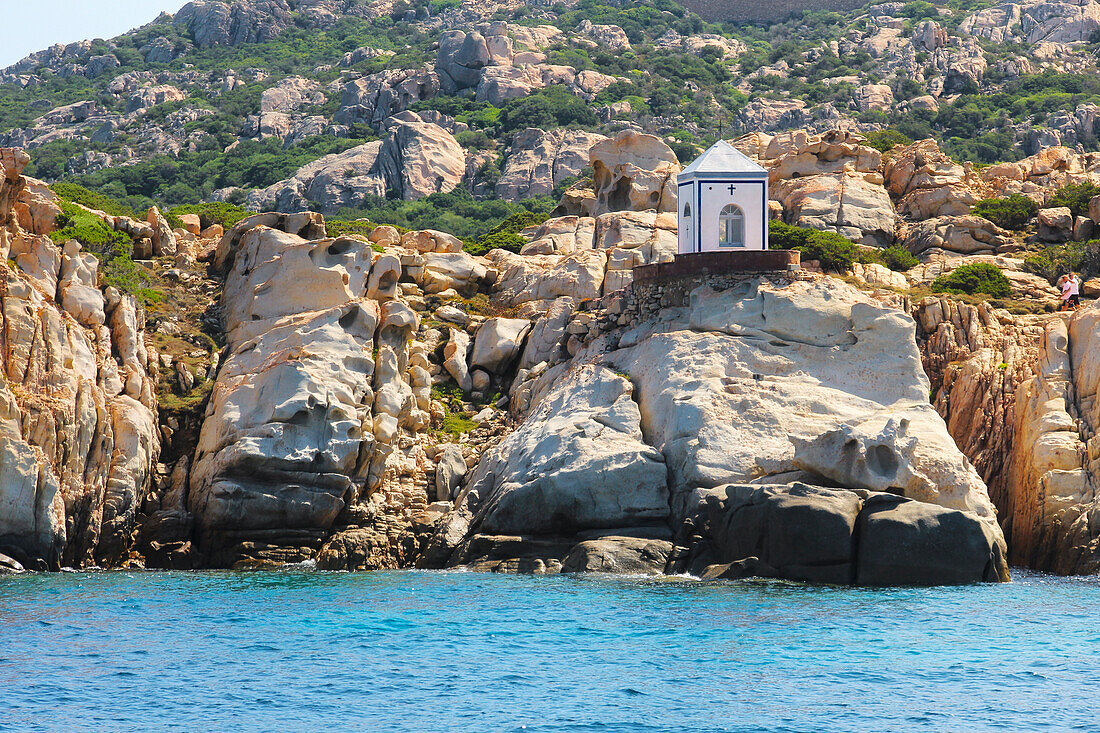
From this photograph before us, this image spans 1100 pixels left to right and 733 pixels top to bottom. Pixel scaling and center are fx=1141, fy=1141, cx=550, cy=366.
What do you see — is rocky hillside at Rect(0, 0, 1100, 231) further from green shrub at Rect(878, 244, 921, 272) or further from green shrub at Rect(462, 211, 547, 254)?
green shrub at Rect(878, 244, 921, 272)

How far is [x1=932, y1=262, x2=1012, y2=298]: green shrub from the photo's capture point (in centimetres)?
4650

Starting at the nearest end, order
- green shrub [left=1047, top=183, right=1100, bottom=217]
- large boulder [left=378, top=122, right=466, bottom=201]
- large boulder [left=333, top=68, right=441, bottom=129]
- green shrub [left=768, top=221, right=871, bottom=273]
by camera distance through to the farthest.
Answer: green shrub [left=768, top=221, right=871, bottom=273] → green shrub [left=1047, top=183, right=1100, bottom=217] → large boulder [left=378, top=122, right=466, bottom=201] → large boulder [left=333, top=68, right=441, bottom=129]

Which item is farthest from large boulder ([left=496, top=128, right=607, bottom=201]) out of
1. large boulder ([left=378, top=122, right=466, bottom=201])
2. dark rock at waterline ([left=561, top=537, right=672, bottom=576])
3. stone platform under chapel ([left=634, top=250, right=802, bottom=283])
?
dark rock at waterline ([left=561, top=537, right=672, bottom=576])

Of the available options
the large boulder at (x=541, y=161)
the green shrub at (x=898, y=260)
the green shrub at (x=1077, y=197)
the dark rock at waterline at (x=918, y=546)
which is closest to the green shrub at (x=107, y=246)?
the dark rock at waterline at (x=918, y=546)

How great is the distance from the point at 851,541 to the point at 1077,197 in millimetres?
34964

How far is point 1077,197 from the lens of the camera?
56625 mm

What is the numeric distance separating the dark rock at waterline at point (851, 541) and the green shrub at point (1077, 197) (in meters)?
31.1

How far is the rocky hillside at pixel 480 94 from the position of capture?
93.6 metres

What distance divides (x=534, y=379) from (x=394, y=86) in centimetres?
7737

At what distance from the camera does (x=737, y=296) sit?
38.4m

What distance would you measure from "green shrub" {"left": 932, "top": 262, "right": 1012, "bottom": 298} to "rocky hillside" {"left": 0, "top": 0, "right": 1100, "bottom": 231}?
21983mm

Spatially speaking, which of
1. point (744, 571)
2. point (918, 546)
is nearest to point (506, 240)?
point (744, 571)

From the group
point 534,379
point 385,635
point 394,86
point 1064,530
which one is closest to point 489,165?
point 394,86

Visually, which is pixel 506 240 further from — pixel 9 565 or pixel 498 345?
pixel 9 565
